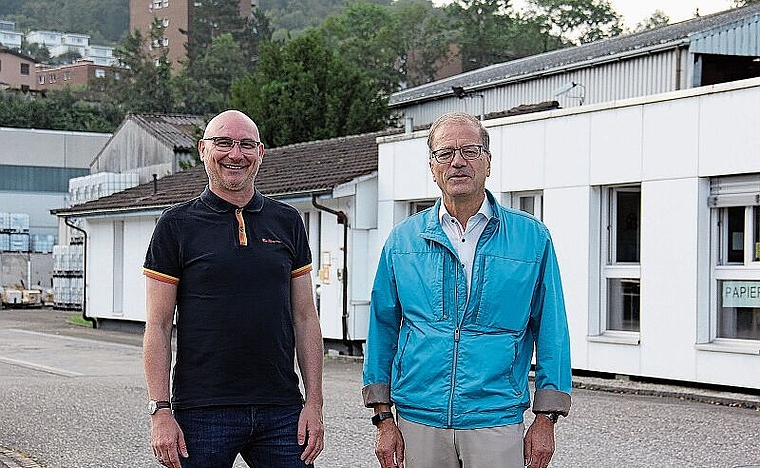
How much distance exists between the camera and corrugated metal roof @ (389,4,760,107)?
27812mm

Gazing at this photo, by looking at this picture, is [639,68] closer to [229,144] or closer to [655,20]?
[229,144]

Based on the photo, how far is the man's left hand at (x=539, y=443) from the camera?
454cm

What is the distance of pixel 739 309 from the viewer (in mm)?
15578

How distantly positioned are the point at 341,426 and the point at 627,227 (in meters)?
6.49

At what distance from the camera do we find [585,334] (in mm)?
17531

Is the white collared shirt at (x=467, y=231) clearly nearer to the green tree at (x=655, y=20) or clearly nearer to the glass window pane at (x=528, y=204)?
the glass window pane at (x=528, y=204)

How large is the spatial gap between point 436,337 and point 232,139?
1.09m

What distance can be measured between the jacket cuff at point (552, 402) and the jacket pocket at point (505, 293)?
0.82 feet

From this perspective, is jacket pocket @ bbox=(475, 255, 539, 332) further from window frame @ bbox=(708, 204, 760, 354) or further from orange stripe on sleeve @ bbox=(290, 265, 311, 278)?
window frame @ bbox=(708, 204, 760, 354)

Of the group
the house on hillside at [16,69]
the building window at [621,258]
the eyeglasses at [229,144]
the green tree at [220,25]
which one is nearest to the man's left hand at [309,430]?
the eyeglasses at [229,144]

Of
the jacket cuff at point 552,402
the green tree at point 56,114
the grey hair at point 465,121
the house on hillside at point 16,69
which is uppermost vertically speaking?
the house on hillside at point 16,69

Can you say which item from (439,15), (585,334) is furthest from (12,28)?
(585,334)

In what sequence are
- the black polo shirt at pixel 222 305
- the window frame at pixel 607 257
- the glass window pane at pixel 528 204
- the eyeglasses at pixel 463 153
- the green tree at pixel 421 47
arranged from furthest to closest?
the green tree at pixel 421 47
the glass window pane at pixel 528 204
the window frame at pixel 607 257
the black polo shirt at pixel 222 305
the eyeglasses at pixel 463 153

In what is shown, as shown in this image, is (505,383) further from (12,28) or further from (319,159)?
(12,28)
